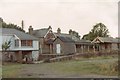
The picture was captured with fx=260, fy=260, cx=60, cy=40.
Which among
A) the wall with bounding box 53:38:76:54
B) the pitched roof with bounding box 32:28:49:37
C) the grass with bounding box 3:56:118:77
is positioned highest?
the pitched roof with bounding box 32:28:49:37

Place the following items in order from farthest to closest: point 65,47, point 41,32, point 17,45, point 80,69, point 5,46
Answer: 1. point 41,32
2. point 65,47
3. point 17,45
4. point 5,46
5. point 80,69

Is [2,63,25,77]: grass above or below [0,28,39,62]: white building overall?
below

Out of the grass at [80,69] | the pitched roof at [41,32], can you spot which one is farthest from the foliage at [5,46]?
the grass at [80,69]

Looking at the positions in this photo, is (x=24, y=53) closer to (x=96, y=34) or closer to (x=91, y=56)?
(x=91, y=56)

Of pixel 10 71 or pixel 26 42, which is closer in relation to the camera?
pixel 10 71

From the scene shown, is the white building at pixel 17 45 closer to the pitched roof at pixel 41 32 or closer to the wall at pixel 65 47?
A: the wall at pixel 65 47

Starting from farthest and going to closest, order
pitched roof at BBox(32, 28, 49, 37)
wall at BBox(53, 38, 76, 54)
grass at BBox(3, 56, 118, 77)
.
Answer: pitched roof at BBox(32, 28, 49, 37) < wall at BBox(53, 38, 76, 54) < grass at BBox(3, 56, 118, 77)

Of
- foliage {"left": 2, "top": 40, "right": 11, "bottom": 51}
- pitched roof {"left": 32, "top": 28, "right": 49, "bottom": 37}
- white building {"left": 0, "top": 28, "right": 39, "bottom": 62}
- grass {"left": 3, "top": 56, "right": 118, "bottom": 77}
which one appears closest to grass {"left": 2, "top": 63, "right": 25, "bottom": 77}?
grass {"left": 3, "top": 56, "right": 118, "bottom": 77}

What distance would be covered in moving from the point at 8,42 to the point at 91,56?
16617 mm

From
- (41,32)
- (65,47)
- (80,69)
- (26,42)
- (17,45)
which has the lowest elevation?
(80,69)

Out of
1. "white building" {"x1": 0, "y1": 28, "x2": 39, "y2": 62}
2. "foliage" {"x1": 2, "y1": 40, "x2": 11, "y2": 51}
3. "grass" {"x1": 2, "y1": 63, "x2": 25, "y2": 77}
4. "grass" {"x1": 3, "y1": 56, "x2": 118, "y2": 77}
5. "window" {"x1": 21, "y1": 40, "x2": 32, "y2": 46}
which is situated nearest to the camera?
"grass" {"x1": 3, "y1": 56, "x2": 118, "y2": 77}

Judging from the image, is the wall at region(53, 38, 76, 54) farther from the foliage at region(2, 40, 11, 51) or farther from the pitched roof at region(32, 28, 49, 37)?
the foliage at region(2, 40, 11, 51)

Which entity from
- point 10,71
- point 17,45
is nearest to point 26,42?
point 17,45

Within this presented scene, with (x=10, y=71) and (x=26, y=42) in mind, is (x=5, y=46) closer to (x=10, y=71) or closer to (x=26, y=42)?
(x=26, y=42)
